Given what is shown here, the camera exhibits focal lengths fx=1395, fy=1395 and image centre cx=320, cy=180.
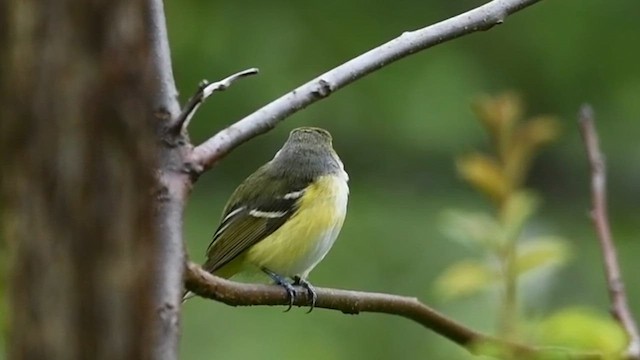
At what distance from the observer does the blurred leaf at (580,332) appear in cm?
170

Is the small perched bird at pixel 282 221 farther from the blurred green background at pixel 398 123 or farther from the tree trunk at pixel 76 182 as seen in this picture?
the tree trunk at pixel 76 182

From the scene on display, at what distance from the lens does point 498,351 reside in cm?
159

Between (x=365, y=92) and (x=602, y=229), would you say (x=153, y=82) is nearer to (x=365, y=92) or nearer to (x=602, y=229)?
(x=602, y=229)

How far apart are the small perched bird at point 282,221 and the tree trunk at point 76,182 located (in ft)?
6.86

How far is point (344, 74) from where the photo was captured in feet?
6.41

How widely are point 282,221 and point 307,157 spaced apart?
0.28 meters

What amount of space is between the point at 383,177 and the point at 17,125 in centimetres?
460

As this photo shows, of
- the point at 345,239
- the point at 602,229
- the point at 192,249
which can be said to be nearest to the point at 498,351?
the point at 602,229

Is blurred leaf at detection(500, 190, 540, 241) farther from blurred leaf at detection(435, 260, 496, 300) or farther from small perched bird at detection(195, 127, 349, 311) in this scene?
small perched bird at detection(195, 127, 349, 311)

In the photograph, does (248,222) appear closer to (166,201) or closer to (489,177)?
(489,177)

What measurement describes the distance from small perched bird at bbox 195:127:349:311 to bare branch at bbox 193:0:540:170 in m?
0.98

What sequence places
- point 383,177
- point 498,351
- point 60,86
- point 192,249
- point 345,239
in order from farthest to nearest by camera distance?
point 383,177
point 345,239
point 192,249
point 498,351
point 60,86

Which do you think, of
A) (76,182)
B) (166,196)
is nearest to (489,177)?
(166,196)

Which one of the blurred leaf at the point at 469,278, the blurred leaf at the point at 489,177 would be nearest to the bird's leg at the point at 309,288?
the blurred leaf at the point at 469,278
